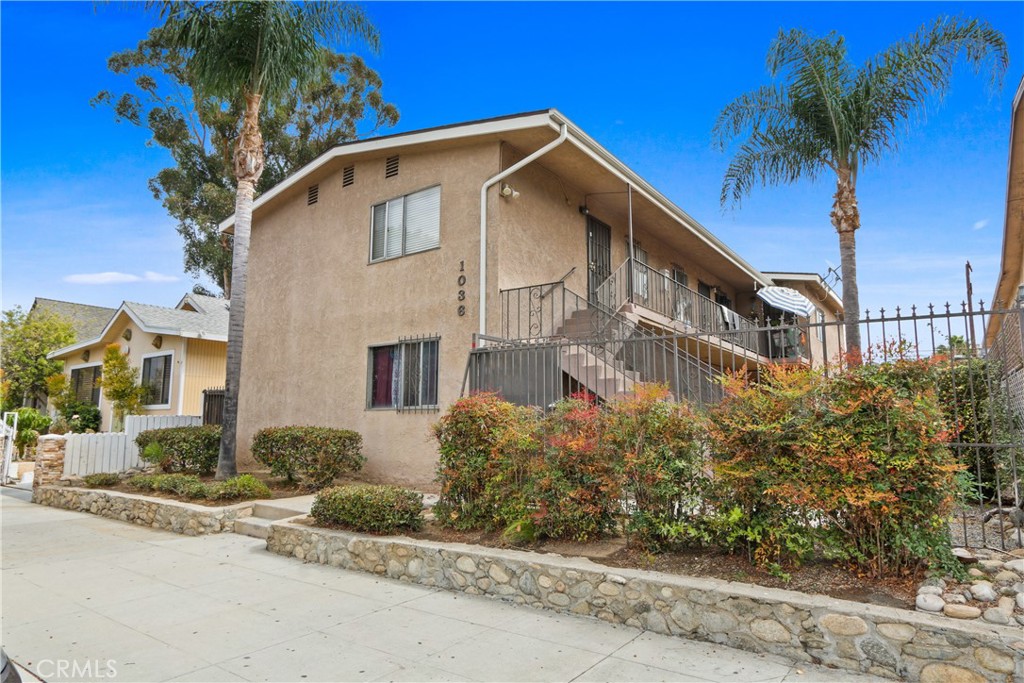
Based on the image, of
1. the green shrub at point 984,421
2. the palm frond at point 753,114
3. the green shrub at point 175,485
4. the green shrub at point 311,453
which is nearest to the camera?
the green shrub at point 984,421

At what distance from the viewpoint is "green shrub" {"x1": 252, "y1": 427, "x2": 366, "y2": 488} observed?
9.98 meters

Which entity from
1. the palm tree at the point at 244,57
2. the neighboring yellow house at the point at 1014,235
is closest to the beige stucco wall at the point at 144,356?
the palm tree at the point at 244,57

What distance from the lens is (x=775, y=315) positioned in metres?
22.2

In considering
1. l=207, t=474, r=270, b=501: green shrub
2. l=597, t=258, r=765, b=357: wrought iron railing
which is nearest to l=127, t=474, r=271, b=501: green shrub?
l=207, t=474, r=270, b=501: green shrub

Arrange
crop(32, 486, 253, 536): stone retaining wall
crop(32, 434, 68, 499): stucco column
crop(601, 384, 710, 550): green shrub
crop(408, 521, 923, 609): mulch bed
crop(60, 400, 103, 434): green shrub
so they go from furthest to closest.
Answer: crop(60, 400, 103, 434): green shrub, crop(32, 434, 68, 499): stucco column, crop(32, 486, 253, 536): stone retaining wall, crop(601, 384, 710, 550): green shrub, crop(408, 521, 923, 609): mulch bed

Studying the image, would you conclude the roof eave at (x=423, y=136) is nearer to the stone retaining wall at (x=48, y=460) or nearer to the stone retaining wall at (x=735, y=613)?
the stone retaining wall at (x=735, y=613)

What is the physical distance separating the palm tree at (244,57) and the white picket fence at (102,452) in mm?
4459

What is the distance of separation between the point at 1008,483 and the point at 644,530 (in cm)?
422

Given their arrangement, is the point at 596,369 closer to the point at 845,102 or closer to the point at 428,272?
the point at 428,272

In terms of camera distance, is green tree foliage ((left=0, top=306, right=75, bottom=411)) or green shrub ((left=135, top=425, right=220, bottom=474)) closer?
green shrub ((left=135, top=425, right=220, bottom=474))

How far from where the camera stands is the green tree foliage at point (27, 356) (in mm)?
25438

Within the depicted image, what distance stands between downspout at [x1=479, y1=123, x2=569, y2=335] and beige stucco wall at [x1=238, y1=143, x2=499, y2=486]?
0.16 m

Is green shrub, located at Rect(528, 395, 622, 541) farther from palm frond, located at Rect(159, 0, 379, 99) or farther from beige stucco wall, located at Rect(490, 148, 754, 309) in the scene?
palm frond, located at Rect(159, 0, 379, 99)

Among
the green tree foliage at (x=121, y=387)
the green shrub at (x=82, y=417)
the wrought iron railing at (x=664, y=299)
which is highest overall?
the wrought iron railing at (x=664, y=299)
